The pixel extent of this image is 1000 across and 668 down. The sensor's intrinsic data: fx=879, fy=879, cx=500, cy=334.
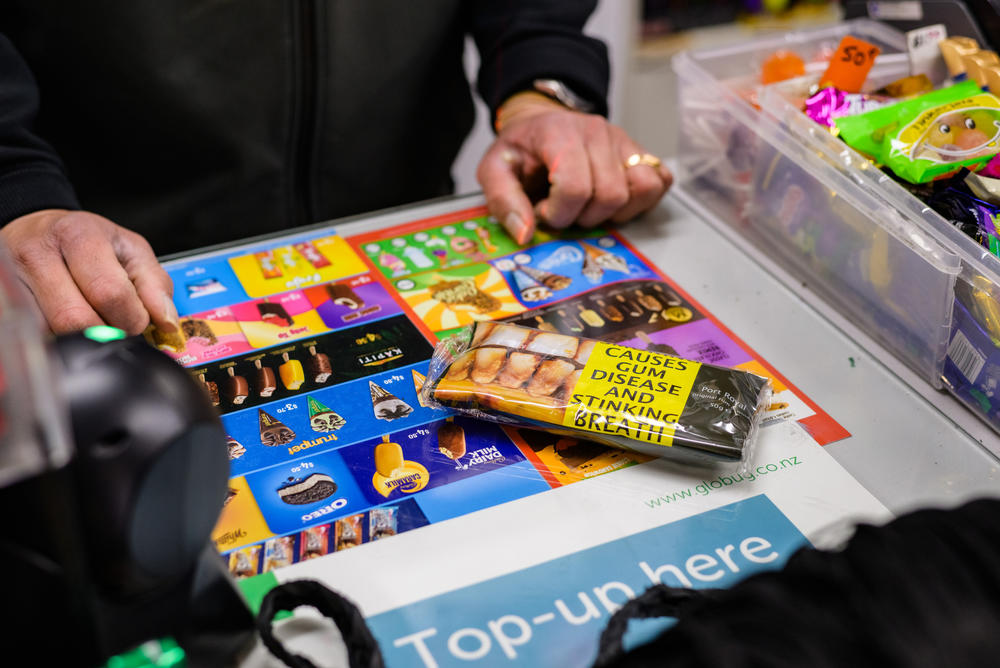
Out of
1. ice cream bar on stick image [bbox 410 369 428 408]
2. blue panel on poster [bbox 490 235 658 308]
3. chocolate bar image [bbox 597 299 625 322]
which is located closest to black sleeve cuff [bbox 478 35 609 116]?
blue panel on poster [bbox 490 235 658 308]

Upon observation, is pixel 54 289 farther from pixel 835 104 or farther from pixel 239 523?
pixel 835 104

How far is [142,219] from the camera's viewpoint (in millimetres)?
1048

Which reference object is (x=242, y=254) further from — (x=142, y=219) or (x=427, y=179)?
(x=427, y=179)

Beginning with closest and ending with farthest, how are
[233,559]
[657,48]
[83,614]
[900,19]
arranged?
[83,614]
[233,559]
[900,19]
[657,48]

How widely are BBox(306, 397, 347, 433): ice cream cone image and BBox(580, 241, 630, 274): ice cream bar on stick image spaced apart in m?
0.31

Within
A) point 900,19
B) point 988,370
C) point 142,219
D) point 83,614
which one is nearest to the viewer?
point 83,614

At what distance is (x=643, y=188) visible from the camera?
850 millimetres

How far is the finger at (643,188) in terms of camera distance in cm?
85

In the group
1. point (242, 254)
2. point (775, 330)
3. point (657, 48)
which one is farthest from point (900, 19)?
point (657, 48)

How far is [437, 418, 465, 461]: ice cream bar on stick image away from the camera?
61 centimetres

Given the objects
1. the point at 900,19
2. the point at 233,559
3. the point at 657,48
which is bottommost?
the point at 657,48

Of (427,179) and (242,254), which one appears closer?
(242,254)

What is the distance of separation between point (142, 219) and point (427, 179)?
38cm

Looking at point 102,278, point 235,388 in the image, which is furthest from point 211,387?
point 102,278
